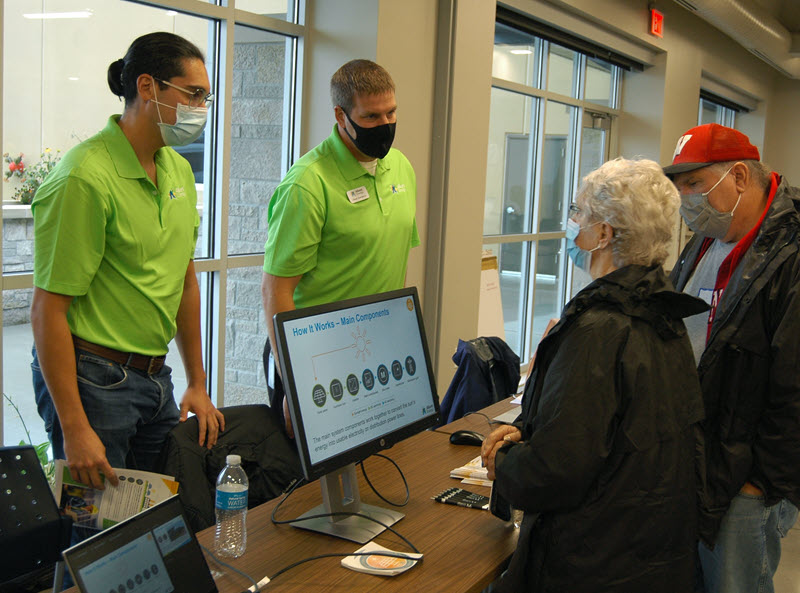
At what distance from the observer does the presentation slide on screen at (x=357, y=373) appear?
1557 millimetres

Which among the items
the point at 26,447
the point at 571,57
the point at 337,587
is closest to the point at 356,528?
the point at 337,587

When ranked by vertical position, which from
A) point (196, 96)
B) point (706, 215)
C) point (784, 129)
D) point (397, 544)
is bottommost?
point (397, 544)

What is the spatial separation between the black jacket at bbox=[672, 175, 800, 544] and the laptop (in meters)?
1.10

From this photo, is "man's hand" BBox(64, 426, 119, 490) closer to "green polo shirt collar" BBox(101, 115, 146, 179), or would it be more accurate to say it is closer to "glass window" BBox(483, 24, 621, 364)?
"green polo shirt collar" BBox(101, 115, 146, 179)

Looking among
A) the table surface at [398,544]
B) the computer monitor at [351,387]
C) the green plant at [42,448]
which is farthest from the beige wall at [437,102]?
the table surface at [398,544]

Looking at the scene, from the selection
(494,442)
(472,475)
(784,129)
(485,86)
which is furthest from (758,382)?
(784,129)

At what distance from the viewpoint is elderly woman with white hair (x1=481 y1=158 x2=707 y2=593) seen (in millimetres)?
1446

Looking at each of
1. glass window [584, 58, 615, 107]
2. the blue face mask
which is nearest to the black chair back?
the blue face mask

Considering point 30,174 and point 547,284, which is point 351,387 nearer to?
point 30,174

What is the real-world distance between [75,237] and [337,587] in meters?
0.99

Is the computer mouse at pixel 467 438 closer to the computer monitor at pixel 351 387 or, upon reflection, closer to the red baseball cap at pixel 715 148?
the computer monitor at pixel 351 387

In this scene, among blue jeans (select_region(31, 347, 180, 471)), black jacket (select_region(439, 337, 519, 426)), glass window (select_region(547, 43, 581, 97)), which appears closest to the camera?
blue jeans (select_region(31, 347, 180, 471))

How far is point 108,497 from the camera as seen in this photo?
172 centimetres

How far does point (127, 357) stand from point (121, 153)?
0.52 metres
